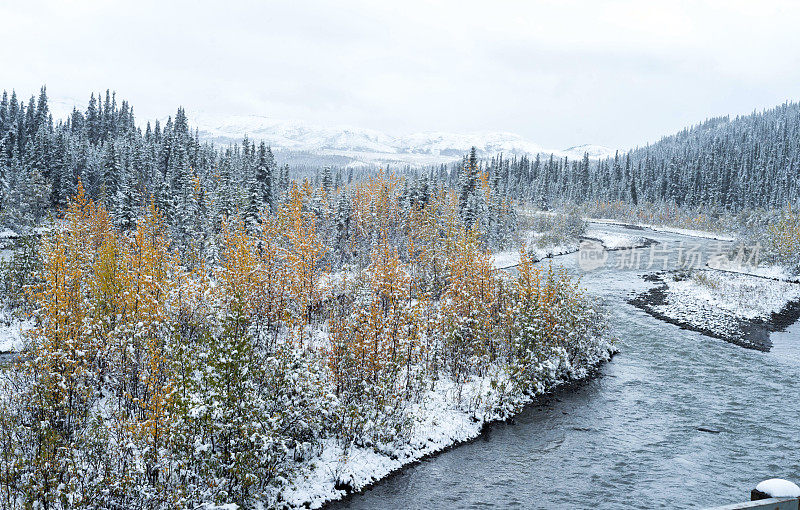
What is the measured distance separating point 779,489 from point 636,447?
1752 centimetres

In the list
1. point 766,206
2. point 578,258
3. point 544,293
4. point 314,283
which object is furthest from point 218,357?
point 766,206

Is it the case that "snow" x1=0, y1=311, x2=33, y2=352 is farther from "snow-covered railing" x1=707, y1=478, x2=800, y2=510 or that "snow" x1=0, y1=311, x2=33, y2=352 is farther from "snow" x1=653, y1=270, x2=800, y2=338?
"snow" x1=653, y1=270, x2=800, y2=338

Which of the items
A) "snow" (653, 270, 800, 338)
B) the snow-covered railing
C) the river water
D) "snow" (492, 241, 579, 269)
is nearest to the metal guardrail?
the snow-covered railing

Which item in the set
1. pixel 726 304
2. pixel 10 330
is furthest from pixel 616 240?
pixel 10 330

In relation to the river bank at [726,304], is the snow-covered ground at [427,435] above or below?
below

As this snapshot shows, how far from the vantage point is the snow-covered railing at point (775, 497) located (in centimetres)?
377

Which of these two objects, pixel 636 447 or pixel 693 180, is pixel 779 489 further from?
pixel 693 180

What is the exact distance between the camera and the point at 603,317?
31.3m

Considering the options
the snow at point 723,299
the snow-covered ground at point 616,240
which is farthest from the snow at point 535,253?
the snow at point 723,299

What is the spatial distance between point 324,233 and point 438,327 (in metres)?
40.0

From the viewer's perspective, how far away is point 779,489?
3922mm

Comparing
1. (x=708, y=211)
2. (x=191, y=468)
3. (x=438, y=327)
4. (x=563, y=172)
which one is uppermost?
(x=563, y=172)

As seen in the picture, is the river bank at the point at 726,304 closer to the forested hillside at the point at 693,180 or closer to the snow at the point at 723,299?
the snow at the point at 723,299

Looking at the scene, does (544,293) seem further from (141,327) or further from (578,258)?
(578,258)
